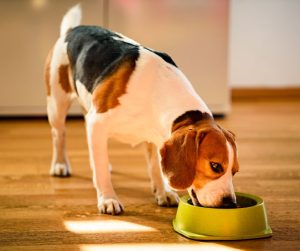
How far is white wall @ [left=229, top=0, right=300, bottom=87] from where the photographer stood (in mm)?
5520

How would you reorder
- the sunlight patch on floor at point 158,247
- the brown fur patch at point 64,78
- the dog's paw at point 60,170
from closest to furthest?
the sunlight patch on floor at point 158,247
the brown fur patch at point 64,78
the dog's paw at point 60,170

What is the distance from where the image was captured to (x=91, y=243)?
7.03ft

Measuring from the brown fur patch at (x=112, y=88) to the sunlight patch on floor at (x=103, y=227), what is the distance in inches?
15.6

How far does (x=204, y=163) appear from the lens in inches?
83.7

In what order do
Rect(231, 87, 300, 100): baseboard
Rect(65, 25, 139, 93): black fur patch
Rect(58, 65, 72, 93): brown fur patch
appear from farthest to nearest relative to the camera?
1. Rect(231, 87, 300, 100): baseboard
2. Rect(58, 65, 72, 93): brown fur patch
3. Rect(65, 25, 139, 93): black fur patch

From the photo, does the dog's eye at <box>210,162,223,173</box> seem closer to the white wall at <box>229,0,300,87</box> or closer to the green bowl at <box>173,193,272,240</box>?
the green bowl at <box>173,193,272,240</box>

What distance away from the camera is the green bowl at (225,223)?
2.14 metres

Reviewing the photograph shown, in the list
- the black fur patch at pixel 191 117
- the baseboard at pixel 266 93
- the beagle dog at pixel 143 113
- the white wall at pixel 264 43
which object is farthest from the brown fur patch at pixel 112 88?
the baseboard at pixel 266 93

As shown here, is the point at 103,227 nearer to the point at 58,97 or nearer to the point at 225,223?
the point at 225,223

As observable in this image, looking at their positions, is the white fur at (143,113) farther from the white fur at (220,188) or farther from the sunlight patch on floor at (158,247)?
the sunlight patch on floor at (158,247)

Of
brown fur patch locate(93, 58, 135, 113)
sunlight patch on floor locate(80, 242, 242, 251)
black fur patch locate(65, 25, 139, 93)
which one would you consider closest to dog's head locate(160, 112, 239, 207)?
sunlight patch on floor locate(80, 242, 242, 251)

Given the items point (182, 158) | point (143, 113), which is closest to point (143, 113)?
point (143, 113)

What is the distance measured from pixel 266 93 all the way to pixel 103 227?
12.0ft

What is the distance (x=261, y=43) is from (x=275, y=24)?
18 centimetres
